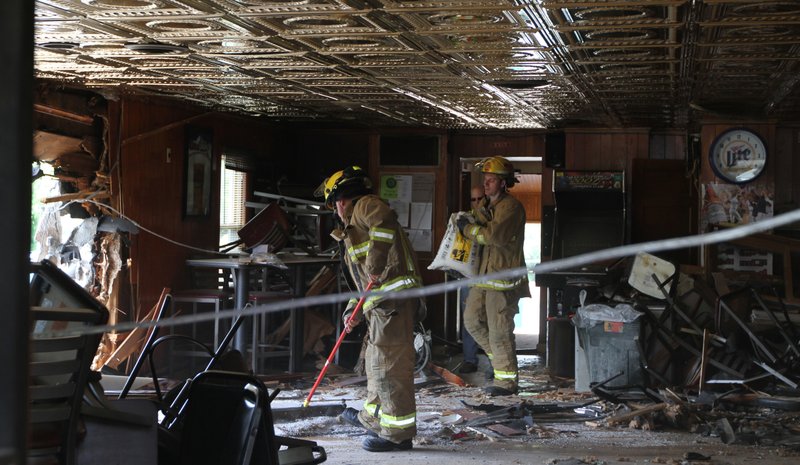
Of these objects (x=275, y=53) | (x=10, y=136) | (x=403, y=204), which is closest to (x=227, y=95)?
(x=275, y=53)

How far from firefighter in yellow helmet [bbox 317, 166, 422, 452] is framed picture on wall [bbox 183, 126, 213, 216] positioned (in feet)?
11.3

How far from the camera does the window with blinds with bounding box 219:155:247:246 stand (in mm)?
10219

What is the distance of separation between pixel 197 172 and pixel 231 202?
119cm

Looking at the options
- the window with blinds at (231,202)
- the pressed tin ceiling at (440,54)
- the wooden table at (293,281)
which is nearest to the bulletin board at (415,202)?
the window with blinds at (231,202)

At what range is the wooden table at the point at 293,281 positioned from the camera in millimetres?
8289

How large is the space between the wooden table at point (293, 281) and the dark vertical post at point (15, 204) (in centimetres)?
672

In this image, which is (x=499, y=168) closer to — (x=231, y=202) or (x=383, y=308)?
(x=383, y=308)

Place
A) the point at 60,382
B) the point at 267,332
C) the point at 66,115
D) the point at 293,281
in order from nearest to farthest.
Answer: the point at 60,382
the point at 66,115
the point at 293,281
the point at 267,332

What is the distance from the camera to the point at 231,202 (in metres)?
10.4

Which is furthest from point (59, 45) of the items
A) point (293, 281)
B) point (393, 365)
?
point (293, 281)

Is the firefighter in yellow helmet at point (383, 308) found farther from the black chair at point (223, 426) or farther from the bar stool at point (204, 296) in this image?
the bar stool at point (204, 296)

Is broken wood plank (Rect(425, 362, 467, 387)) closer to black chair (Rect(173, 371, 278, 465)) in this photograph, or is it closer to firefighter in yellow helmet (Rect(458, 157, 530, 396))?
firefighter in yellow helmet (Rect(458, 157, 530, 396))

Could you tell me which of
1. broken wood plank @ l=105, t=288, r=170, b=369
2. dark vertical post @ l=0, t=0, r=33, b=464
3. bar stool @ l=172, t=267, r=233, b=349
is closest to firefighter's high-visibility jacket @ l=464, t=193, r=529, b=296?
bar stool @ l=172, t=267, r=233, b=349

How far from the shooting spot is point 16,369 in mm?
1457
